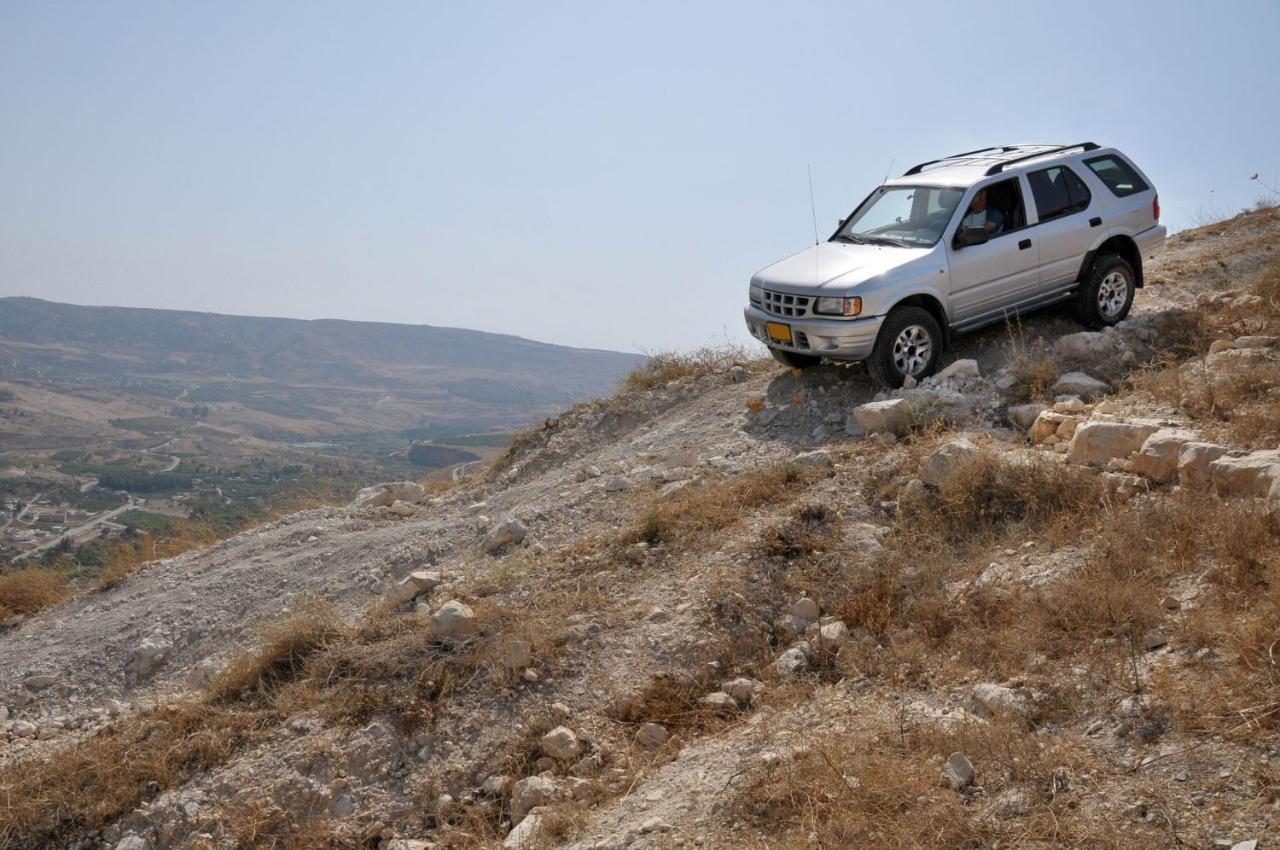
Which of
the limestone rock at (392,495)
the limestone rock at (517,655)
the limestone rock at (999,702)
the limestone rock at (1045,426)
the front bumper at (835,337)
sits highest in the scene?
the front bumper at (835,337)

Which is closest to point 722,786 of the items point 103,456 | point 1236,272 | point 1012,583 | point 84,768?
point 1012,583

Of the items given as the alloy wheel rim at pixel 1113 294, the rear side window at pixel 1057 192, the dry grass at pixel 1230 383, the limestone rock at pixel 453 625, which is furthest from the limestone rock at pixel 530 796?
the alloy wheel rim at pixel 1113 294

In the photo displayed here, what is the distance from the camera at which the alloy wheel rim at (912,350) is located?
8.67 metres

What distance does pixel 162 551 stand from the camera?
9.69 metres

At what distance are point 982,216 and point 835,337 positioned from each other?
2065 millimetres

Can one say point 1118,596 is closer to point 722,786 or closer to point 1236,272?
point 722,786

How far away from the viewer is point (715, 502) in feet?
22.5

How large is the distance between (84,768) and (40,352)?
143 m

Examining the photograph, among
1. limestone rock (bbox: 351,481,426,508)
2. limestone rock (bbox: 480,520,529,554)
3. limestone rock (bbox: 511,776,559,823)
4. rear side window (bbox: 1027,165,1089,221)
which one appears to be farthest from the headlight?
limestone rock (bbox: 511,776,559,823)

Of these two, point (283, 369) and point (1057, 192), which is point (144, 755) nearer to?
point (1057, 192)

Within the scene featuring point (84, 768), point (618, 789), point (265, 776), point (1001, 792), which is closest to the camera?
point (1001, 792)

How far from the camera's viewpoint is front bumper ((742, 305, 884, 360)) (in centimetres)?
845

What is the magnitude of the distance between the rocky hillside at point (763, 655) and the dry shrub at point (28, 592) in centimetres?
43

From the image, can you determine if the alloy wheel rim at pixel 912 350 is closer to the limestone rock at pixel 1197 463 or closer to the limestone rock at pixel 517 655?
the limestone rock at pixel 1197 463
